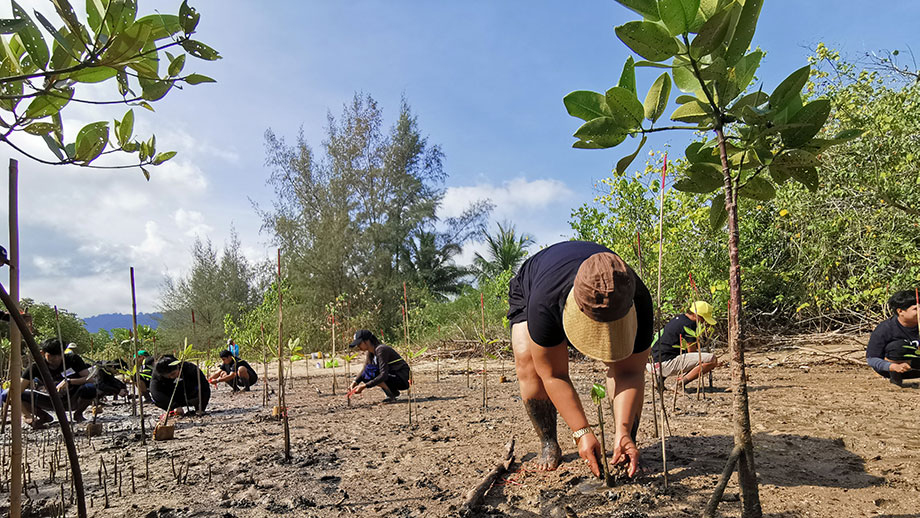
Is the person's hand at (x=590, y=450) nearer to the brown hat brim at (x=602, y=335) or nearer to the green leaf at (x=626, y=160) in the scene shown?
Answer: the brown hat brim at (x=602, y=335)

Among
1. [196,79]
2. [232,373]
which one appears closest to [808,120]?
[196,79]

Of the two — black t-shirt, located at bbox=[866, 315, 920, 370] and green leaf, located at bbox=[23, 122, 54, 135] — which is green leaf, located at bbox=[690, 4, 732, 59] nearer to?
green leaf, located at bbox=[23, 122, 54, 135]

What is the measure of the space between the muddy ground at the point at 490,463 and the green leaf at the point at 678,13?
1.74 meters

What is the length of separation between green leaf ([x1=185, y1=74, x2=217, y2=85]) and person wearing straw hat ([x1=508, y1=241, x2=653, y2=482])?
1468 millimetres

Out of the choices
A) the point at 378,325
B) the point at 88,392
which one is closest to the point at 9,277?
the point at 88,392

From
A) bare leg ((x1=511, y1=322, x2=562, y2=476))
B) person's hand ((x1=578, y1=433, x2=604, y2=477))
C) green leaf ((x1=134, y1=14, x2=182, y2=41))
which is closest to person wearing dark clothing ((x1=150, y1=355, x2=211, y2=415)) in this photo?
bare leg ((x1=511, y1=322, x2=562, y2=476))

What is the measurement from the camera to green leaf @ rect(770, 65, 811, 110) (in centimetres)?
138

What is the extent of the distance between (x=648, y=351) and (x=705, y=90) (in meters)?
1.45

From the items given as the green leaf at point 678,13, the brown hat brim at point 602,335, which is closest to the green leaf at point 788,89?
the green leaf at point 678,13

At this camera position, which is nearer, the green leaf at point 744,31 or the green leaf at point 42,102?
the green leaf at point 744,31

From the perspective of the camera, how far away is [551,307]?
242 centimetres

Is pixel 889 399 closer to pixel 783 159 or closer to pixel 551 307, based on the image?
pixel 551 307

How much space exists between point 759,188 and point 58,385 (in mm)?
6500

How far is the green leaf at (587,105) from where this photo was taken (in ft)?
4.73
